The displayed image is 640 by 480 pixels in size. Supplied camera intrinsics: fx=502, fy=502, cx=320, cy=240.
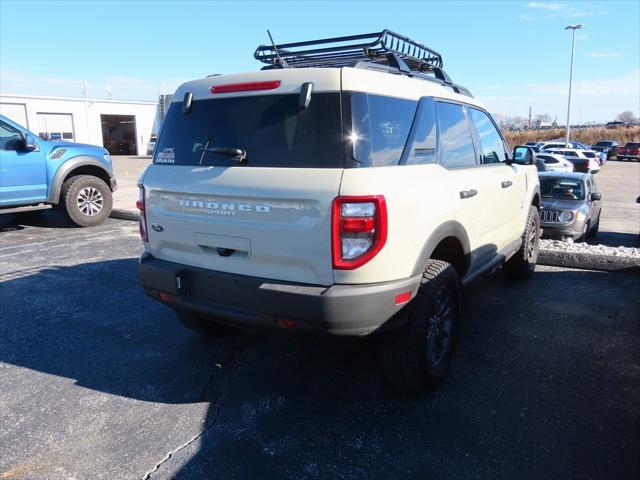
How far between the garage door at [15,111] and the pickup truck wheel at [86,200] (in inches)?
1151

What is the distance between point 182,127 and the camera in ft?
10.9

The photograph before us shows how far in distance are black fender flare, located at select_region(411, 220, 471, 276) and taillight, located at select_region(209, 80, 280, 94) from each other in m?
1.28

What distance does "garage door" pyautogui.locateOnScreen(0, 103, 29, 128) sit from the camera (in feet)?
109

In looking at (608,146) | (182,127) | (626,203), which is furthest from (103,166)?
(608,146)

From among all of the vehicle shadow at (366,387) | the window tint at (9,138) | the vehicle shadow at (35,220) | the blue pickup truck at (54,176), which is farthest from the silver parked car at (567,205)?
the window tint at (9,138)

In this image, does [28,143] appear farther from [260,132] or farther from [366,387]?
[366,387]

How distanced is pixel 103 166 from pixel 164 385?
705cm

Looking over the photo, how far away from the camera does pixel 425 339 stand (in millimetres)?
3074

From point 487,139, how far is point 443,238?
1.74m

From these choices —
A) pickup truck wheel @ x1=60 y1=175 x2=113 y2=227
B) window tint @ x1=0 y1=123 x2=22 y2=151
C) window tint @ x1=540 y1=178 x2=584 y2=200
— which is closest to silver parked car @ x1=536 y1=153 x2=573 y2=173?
window tint @ x1=540 y1=178 x2=584 y2=200

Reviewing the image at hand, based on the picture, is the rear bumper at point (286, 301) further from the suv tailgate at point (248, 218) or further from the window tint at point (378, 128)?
the window tint at point (378, 128)

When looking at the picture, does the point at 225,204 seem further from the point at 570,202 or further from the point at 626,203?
the point at 626,203

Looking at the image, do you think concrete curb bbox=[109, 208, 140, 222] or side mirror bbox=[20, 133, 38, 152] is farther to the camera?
concrete curb bbox=[109, 208, 140, 222]

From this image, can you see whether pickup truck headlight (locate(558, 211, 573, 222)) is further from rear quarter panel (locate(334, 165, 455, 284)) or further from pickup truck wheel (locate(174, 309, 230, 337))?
pickup truck wheel (locate(174, 309, 230, 337))
